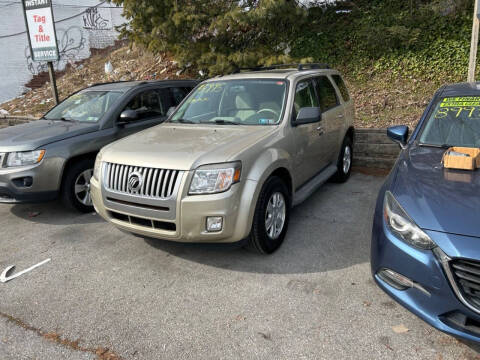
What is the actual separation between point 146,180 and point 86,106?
316cm

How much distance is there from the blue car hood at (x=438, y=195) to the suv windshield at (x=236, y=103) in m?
1.63

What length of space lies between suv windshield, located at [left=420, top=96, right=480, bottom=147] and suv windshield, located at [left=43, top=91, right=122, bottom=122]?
4.30 metres

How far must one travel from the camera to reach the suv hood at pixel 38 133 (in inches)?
185

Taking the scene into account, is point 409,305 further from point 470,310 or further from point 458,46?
point 458,46

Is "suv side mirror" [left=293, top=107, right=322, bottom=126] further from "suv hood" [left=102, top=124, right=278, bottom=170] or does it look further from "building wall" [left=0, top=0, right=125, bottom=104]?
"building wall" [left=0, top=0, right=125, bottom=104]

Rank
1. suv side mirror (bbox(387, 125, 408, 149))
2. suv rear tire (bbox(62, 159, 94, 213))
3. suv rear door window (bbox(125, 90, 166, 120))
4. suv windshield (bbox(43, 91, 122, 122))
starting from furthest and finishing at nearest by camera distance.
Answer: suv rear door window (bbox(125, 90, 166, 120)), suv windshield (bbox(43, 91, 122, 122)), suv rear tire (bbox(62, 159, 94, 213)), suv side mirror (bbox(387, 125, 408, 149))

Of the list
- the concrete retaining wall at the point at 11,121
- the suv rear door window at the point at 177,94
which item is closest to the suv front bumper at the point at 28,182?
the suv rear door window at the point at 177,94

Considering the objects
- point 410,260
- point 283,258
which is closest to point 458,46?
point 283,258

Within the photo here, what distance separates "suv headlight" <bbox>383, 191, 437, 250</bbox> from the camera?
231 cm

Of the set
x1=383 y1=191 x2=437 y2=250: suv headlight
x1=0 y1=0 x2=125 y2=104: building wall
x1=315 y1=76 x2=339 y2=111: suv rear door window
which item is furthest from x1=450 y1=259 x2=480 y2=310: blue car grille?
x1=0 y1=0 x2=125 y2=104: building wall

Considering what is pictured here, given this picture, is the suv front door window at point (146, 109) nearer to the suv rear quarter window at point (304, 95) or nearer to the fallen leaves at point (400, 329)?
the suv rear quarter window at point (304, 95)

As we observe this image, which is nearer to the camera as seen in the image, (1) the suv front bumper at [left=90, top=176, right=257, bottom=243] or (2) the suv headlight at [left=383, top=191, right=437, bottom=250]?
(2) the suv headlight at [left=383, top=191, right=437, bottom=250]

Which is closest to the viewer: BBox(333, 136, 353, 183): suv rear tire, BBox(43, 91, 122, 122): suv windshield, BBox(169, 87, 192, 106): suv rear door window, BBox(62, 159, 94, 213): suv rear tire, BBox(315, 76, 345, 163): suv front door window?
BBox(62, 159, 94, 213): suv rear tire

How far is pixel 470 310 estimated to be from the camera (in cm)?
213
